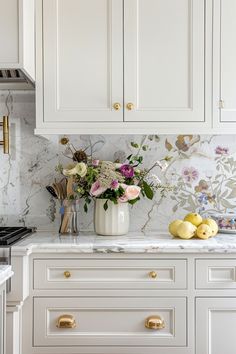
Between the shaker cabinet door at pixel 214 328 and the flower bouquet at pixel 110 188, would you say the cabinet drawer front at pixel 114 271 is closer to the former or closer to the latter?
the shaker cabinet door at pixel 214 328

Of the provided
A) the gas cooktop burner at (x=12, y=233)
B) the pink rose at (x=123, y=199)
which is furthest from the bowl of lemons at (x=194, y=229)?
the gas cooktop burner at (x=12, y=233)

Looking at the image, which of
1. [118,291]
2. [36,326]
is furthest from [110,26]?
[36,326]

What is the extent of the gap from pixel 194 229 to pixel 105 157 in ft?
2.30

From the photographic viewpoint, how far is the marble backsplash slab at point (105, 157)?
2656 millimetres

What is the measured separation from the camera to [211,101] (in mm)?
2326

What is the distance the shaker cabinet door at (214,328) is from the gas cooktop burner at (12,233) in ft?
2.94

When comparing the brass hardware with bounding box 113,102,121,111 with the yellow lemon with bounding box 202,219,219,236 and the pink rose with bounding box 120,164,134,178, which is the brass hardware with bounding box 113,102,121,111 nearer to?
the pink rose with bounding box 120,164,134,178

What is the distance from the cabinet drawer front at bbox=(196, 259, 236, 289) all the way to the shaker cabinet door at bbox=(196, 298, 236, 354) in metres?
0.07

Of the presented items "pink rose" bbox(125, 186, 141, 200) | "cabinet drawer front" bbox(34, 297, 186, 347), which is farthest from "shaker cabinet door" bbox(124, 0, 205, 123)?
"cabinet drawer front" bbox(34, 297, 186, 347)

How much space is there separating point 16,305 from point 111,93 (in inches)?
43.6

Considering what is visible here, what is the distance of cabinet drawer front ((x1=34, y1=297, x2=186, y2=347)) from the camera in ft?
6.88

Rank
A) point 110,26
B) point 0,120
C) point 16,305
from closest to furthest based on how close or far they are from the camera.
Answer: point 16,305 → point 110,26 → point 0,120

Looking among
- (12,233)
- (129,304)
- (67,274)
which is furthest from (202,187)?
(12,233)

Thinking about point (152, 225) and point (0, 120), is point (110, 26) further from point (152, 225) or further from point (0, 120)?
point (152, 225)
